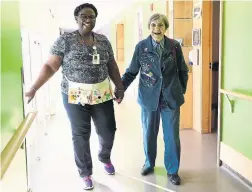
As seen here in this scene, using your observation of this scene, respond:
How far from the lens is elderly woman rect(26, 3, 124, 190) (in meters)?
2.39

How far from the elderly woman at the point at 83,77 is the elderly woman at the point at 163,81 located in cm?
29

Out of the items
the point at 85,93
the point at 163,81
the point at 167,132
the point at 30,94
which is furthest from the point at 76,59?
the point at 167,132

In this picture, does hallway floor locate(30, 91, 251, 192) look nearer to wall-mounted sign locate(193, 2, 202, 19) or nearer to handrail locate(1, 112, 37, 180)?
handrail locate(1, 112, 37, 180)

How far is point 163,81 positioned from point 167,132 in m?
0.44

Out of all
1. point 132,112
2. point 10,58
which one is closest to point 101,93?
point 10,58

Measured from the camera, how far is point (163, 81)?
8.20ft

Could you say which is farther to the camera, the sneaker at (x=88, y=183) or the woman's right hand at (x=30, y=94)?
the sneaker at (x=88, y=183)

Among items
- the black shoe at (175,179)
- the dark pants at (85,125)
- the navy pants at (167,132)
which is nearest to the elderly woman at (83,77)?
the dark pants at (85,125)

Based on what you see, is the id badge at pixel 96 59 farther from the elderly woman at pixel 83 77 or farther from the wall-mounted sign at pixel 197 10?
the wall-mounted sign at pixel 197 10

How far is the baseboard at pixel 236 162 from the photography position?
2.47 metres

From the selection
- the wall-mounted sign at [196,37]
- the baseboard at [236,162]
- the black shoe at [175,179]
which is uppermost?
the wall-mounted sign at [196,37]

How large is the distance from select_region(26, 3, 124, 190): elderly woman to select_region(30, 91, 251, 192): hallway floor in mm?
255

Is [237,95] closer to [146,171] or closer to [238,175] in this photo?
[238,175]

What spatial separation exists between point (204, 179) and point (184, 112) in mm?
1844
